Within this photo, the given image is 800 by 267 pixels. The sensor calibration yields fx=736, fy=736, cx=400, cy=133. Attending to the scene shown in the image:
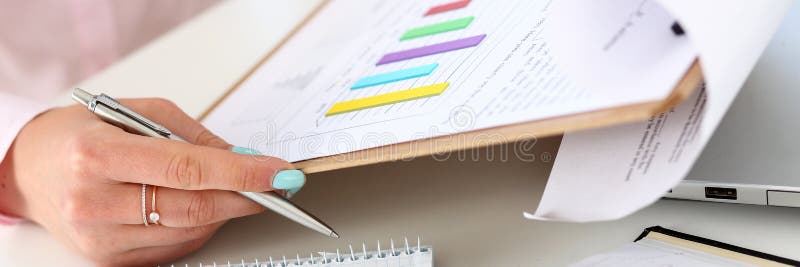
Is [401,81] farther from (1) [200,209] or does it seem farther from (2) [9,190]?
(2) [9,190]

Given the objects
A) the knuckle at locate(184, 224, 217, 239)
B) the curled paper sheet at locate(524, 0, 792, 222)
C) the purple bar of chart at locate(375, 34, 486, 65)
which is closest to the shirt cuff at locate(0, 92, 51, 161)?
the knuckle at locate(184, 224, 217, 239)

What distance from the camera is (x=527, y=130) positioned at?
403 millimetres

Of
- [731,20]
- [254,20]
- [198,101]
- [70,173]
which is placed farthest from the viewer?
[254,20]

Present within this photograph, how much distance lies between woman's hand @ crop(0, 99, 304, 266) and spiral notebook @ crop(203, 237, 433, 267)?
1.8 inches

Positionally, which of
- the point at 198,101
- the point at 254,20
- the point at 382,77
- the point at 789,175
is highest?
the point at 254,20

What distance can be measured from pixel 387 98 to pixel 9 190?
1.21 feet

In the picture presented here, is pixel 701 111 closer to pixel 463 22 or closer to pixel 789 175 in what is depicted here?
pixel 789 175

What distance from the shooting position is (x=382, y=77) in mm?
583

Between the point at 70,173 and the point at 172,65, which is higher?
the point at 172,65

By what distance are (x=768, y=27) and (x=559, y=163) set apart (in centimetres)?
15

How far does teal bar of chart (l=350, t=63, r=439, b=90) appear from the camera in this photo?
1.81ft

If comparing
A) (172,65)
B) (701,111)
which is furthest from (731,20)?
(172,65)

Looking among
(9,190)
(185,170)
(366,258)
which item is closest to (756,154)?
(366,258)

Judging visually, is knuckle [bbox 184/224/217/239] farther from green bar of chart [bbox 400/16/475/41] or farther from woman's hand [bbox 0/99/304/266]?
green bar of chart [bbox 400/16/475/41]
